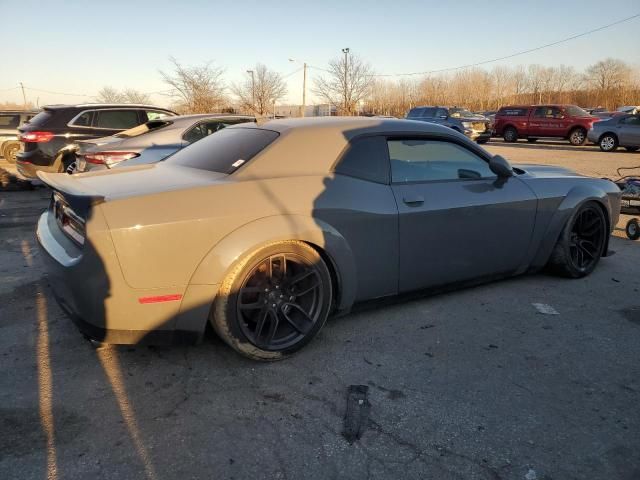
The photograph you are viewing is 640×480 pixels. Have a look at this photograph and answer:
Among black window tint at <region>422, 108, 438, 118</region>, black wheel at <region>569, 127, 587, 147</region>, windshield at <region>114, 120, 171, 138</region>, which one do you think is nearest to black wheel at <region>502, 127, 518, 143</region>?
black wheel at <region>569, 127, 587, 147</region>

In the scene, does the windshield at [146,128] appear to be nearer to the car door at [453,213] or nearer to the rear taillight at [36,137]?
the rear taillight at [36,137]

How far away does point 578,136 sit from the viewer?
21453 mm

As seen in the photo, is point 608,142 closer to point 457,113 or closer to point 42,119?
point 457,113

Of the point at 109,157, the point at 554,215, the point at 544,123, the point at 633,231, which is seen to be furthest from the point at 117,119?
the point at 544,123

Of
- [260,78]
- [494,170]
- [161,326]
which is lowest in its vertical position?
[161,326]

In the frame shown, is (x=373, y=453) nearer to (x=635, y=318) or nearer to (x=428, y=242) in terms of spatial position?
(x=428, y=242)

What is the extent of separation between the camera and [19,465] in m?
2.06

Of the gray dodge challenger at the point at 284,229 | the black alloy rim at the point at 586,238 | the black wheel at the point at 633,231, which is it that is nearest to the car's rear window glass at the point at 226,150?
the gray dodge challenger at the point at 284,229

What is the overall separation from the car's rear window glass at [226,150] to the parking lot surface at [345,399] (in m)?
1.18

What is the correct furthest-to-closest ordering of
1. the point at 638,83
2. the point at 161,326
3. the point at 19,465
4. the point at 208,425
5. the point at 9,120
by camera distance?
the point at 638,83 → the point at 9,120 → the point at 161,326 → the point at 208,425 → the point at 19,465

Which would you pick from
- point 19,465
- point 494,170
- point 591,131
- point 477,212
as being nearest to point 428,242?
point 477,212

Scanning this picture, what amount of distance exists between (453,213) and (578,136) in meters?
21.2

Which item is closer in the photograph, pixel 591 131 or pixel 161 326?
pixel 161 326

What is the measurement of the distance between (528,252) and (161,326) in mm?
3053
